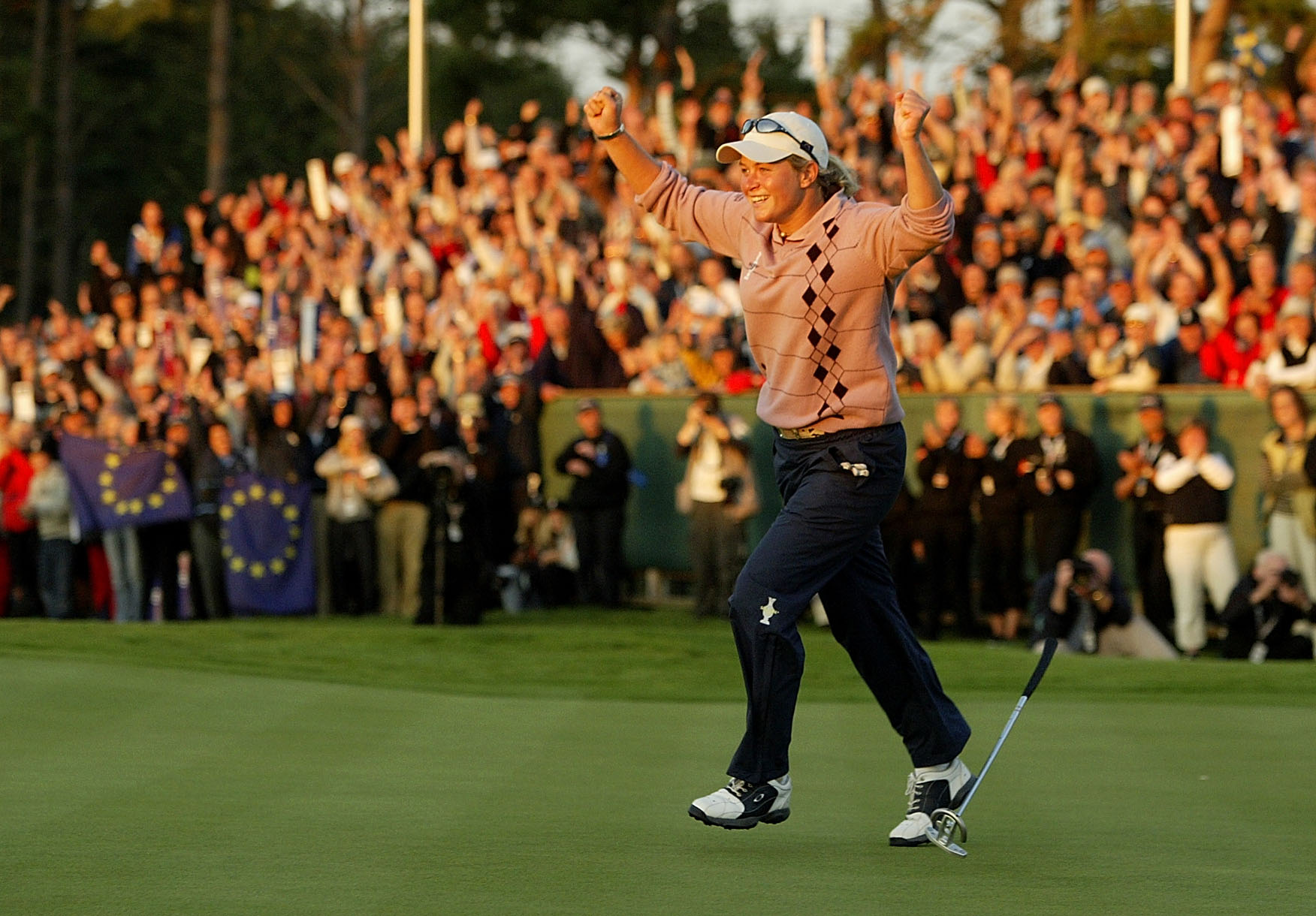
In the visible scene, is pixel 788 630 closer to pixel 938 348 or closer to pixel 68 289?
pixel 938 348

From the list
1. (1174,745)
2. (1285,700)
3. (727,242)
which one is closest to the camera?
(727,242)

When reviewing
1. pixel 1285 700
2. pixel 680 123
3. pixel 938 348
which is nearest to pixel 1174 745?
pixel 1285 700

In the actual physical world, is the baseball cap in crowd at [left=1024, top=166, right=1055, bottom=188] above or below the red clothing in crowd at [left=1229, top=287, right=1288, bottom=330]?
above

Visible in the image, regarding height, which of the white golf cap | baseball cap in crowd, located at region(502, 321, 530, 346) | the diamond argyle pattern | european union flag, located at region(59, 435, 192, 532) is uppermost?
the white golf cap

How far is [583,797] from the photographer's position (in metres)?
6.76

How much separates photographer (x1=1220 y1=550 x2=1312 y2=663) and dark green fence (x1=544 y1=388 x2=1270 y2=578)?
27.8 inches

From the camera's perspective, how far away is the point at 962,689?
11812 mm

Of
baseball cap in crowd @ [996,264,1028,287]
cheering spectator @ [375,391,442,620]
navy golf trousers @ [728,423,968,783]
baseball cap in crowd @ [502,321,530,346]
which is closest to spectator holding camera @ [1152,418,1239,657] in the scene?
baseball cap in crowd @ [996,264,1028,287]

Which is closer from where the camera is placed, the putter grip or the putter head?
the putter head

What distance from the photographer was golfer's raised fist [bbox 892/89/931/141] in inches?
209

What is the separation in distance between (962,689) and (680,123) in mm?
12898

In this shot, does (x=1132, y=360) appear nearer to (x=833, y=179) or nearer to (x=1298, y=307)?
(x=1298, y=307)

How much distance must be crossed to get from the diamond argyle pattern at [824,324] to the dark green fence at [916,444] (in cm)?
983

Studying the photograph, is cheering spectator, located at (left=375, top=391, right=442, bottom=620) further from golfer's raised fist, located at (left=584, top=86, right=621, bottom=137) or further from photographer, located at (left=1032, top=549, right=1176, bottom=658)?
golfer's raised fist, located at (left=584, top=86, right=621, bottom=137)
